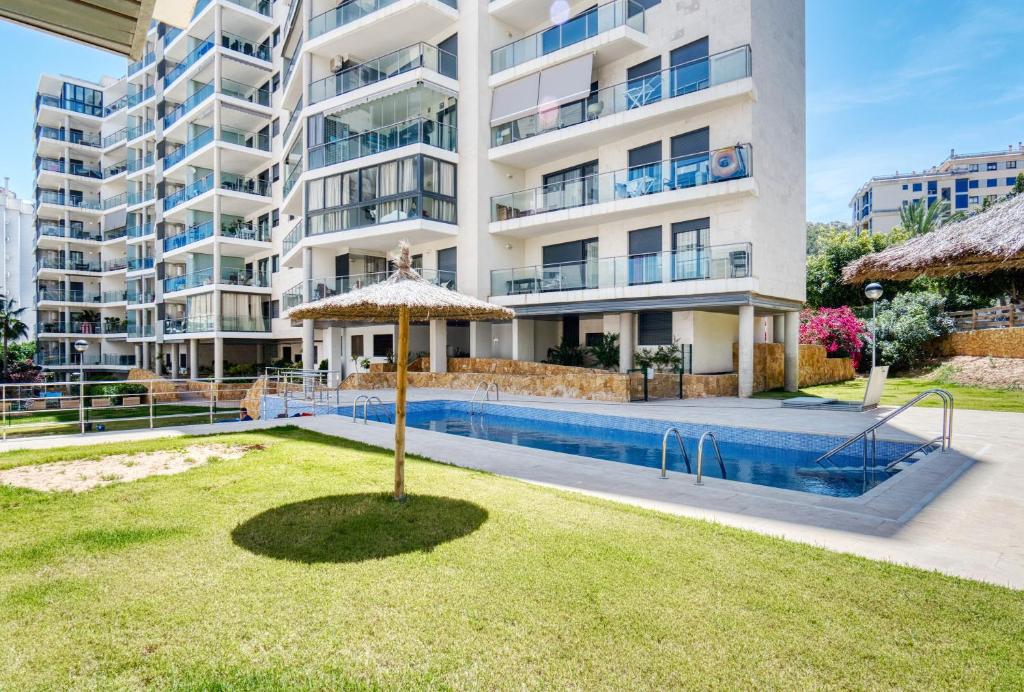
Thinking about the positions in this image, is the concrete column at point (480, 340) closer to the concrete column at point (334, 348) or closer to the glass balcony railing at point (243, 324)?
the concrete column at point (334, 348)

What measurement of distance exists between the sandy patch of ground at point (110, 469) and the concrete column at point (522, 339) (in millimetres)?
15022

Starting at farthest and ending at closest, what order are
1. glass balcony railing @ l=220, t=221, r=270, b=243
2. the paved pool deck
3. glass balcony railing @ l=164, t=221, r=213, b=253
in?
glass balcony railing @ l=164, t=221, r=213, b=253, glass balcony railing @ l=220, t=221, r=270, b=243, the paved pool deck

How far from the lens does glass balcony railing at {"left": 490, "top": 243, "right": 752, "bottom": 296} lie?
56.0 ft

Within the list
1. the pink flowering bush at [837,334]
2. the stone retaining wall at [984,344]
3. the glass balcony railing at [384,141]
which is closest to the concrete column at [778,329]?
the pink flowering bush at [837,334]

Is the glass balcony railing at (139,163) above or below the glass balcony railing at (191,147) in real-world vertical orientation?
above

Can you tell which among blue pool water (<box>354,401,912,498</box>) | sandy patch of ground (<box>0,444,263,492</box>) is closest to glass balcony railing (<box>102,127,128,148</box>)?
blue pool water (<box>354,401,912,498</box>)

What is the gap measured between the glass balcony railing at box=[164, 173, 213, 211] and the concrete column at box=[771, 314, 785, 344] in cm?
3144

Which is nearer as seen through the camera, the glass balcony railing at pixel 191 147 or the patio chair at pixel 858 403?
the patio chair at pixel 858 403

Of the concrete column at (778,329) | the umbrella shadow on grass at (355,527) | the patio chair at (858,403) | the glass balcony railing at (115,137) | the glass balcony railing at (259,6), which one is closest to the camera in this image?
the umbrella shadow on grass at (355,527)

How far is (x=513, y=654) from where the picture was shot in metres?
2.94

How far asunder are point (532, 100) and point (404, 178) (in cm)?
609

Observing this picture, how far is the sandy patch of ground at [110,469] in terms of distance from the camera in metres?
6.39

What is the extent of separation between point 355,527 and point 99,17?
3.93m

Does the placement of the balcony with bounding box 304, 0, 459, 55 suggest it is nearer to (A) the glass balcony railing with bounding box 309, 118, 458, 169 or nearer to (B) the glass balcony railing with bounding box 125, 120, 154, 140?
(A) the glass balcony railing with bounding box 309, 118, 458, 169
